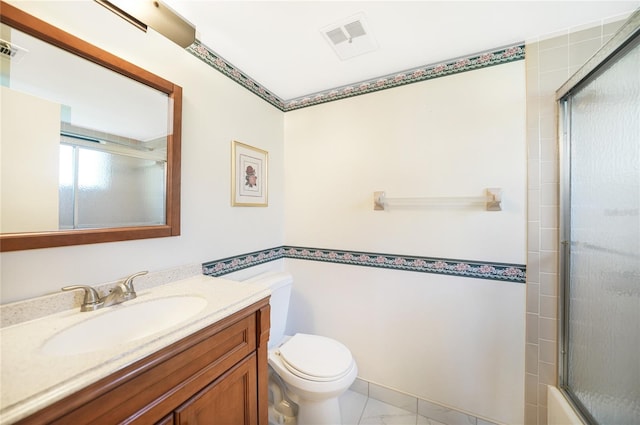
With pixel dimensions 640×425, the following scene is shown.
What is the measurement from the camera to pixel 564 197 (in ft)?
3.94

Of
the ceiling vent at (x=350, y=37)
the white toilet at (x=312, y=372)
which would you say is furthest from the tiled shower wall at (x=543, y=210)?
the white toilet at (x=312, y=372)

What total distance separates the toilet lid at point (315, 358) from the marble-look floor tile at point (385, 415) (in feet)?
1.71

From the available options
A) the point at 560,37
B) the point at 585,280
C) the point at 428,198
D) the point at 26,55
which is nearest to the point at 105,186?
the point at 26,55

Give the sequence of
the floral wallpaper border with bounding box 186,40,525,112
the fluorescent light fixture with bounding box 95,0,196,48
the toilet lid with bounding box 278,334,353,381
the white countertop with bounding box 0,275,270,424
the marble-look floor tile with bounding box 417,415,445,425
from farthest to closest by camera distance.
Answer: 1. the marble-look floor tile with bounding box 417,415,445,425
2. the floral wallpaper border with bounding box 186,40,525,112
3. the toilet lid with bounding box 278,334,353,381
4. the fluorescent light fixture with bounding box 95,0,196,48
5. the white countertop with bounding box 0,275,270,424

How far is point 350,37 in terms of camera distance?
1.25 m

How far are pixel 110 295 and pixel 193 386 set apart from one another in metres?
0.48

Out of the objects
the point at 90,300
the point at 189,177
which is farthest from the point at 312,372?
the point at 189,177

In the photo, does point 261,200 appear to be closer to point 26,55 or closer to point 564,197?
point 26,55

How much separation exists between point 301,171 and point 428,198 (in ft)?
3.11

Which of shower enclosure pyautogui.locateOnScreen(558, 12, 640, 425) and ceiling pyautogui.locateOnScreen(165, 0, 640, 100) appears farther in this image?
ceiling pyautogui.locateOnScreen(165, 0, 640, 100)

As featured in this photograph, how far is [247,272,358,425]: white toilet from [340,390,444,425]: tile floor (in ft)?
0.74

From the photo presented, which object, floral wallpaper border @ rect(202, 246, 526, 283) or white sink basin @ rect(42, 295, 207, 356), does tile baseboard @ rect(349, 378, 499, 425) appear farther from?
white sink basin @ rect(42, 295, 207, 356)

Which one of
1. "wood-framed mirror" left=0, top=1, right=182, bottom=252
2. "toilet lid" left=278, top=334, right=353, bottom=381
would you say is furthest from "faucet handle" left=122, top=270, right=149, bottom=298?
"toilet lid" left=278, top=334, right=353, bottom=381

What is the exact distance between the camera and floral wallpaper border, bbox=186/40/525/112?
130cm
